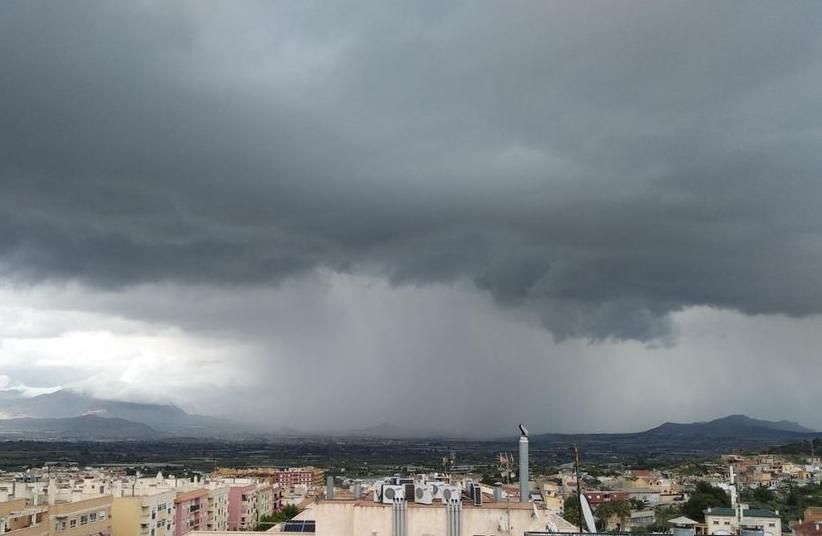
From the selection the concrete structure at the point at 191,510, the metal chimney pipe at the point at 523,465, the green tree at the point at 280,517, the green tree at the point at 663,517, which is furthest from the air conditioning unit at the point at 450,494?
the green tree at the point at 280,517

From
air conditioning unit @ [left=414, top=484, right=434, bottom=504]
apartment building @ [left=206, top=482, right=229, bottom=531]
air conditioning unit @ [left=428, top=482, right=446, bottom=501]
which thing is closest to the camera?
air conditioning unit @ [left=414, top=484, right=434, bottom=504]

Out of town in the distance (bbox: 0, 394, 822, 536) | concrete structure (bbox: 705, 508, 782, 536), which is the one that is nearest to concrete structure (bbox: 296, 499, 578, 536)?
town in the distance (bbox: 0, 394, 822, 536)

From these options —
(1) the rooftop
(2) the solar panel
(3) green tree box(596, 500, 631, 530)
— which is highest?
(2) the solar panel

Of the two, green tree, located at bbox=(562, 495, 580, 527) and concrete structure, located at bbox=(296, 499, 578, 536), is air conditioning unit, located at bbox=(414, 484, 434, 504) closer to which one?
concrete structure, located at bbox=(296, 499, 578, 536)

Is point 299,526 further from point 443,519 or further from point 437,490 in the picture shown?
point 443,519

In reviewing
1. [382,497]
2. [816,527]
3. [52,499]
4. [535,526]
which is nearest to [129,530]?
[52,499]

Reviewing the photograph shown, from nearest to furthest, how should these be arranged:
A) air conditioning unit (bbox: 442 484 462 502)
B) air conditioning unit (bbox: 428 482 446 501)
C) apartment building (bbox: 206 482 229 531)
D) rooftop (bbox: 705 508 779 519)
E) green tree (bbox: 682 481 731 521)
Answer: air conditioning unit (bbox: 442 484 462 502)
air conditioning unit (bbox: 428 482 446 501)
rooftop (bbox: 705 508 779 519)
apartment building (bbox: 206 482 229 531)
green tree (bbox: 682 481 731 521)

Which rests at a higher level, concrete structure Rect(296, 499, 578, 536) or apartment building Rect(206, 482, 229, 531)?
concrete structure Rect(296, 499, 578, 536)

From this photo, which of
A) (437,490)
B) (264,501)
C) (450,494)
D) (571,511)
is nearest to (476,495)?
(450,494)
